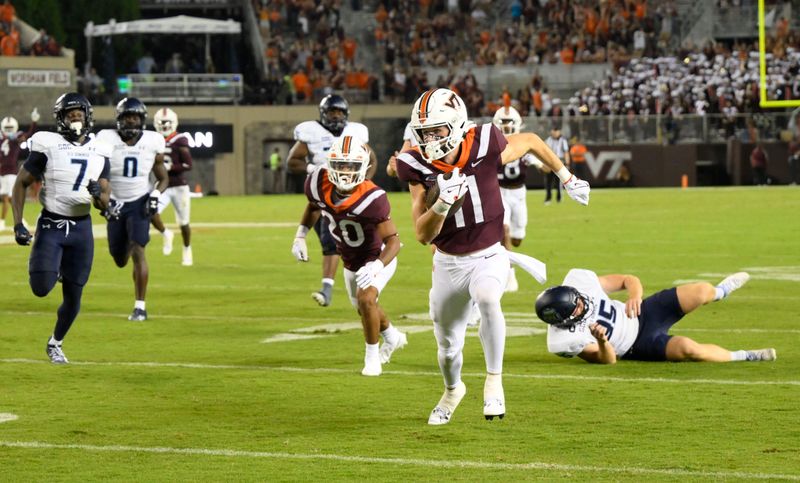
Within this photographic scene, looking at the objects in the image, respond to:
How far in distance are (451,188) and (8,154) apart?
64.1ft

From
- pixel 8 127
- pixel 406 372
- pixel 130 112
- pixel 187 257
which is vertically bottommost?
pixel 187 257

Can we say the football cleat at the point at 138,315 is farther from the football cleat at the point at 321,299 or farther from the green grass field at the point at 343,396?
the football cleat at the point at 321,299

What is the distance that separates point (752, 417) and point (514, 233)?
7.43 m

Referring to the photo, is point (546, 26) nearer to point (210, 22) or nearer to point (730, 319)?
point (210, 22)

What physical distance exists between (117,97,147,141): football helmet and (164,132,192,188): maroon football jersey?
15.5 ft

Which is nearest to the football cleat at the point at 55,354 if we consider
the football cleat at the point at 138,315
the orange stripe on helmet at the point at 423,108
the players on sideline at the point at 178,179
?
the football cleat at the point at 138,315

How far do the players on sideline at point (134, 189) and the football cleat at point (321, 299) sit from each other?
4.51 feet

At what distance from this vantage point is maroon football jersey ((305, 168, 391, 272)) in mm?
9484

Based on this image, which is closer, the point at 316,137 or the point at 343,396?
the point at 343,396

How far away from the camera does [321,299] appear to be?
1248 centimetres

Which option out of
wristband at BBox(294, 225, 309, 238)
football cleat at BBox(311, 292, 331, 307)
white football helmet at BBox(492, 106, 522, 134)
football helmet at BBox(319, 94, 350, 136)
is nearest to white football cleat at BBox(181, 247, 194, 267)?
football helmet at BBox(319, 94, 350, 136)

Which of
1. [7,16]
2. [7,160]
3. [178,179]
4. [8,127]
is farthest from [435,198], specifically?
A: [7,16]

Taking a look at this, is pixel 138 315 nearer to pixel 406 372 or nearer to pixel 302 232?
pixel 302 232

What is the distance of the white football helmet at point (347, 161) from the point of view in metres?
9.22
